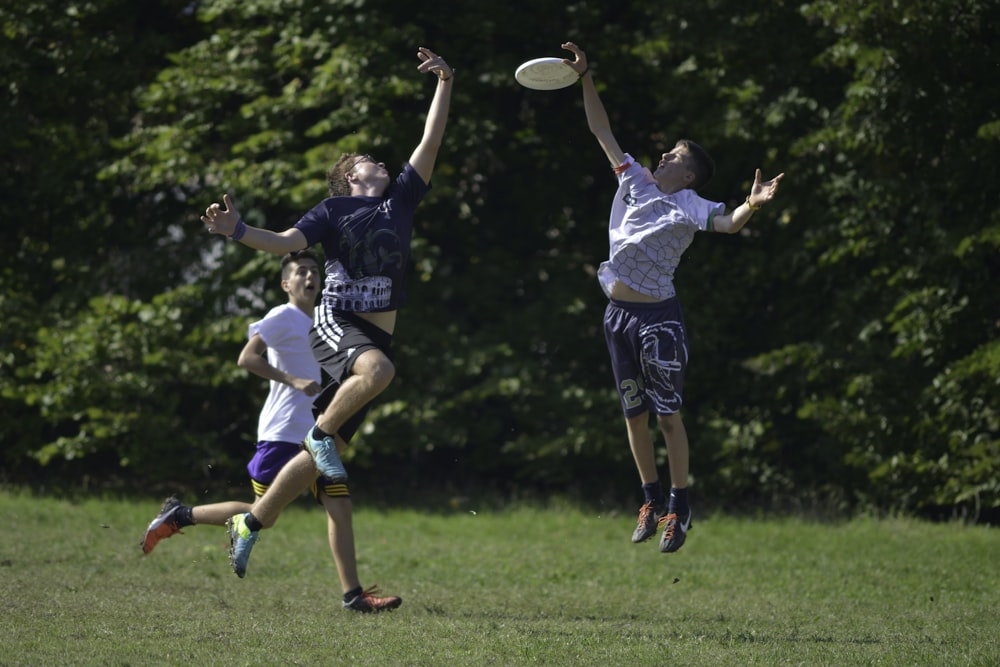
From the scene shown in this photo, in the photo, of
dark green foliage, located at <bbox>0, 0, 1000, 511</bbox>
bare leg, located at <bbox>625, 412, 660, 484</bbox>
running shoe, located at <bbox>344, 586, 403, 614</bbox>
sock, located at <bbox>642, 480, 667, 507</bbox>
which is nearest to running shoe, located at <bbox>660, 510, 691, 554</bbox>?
sock, located at <bbox>642, 480, 667, 507</bbox>

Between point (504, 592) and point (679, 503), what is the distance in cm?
185

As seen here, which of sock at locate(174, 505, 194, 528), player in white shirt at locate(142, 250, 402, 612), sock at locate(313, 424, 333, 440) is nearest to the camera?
sock at locate(313, 424, 333, 440)

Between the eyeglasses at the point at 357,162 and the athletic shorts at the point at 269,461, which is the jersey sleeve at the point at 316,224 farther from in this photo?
the athletic shorts at the point at 269,461

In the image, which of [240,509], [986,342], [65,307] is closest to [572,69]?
[240,509]

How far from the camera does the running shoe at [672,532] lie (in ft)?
20.9

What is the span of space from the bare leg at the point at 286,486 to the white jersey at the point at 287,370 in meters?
0.73

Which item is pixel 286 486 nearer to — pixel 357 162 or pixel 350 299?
pixel 350 299

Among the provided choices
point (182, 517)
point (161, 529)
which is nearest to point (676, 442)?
point (182, 517)

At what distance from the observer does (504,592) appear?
7949 mm

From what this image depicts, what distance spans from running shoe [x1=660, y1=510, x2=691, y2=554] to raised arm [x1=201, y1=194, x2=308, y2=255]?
2422mm

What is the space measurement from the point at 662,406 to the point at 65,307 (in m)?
8.02

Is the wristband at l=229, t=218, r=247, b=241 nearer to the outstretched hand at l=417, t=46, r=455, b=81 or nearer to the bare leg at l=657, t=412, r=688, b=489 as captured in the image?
the outstretched hand at l=417, t=46, r=455, b=81

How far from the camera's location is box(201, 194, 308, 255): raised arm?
5.54 meters

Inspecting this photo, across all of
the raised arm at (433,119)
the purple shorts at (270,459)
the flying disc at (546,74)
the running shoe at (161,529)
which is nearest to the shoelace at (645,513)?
the purple shorts at (270,459)
